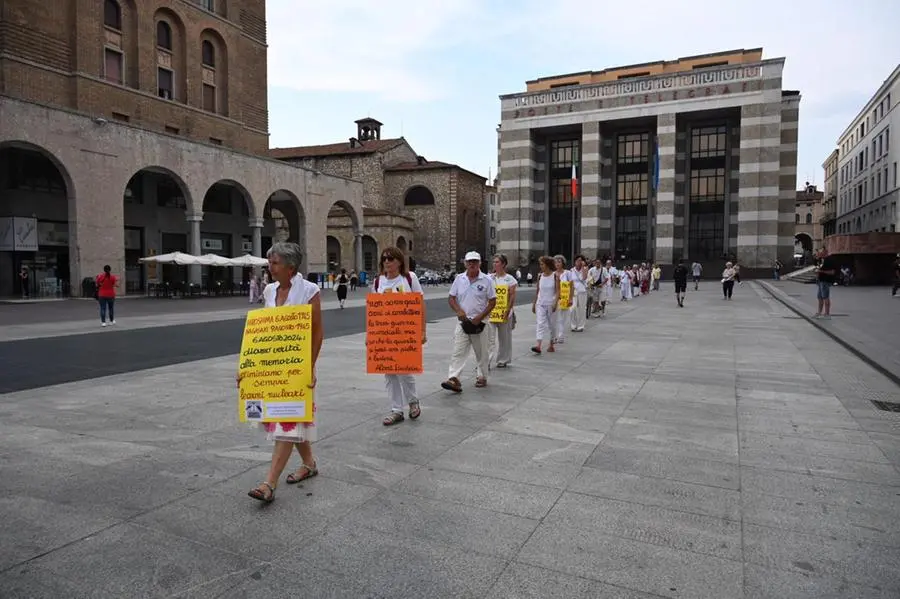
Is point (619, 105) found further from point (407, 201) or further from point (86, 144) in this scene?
point (86, 144)

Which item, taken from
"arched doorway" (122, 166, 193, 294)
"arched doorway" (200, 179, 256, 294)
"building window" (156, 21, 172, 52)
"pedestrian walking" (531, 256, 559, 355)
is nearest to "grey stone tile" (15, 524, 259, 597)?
"pedestrian walking" (531, 256, 559, 355)

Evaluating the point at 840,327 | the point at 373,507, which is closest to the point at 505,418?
the point at 373,507

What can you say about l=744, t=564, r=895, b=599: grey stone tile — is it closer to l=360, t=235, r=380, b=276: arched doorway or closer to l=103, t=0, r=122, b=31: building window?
l=103, t=0, r=122, b=31: building window

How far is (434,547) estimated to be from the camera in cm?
340

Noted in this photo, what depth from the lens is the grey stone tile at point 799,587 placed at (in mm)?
2893

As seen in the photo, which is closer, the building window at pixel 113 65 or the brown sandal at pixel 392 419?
the brown sandal at pixel 392 419

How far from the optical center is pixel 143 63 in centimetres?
3316

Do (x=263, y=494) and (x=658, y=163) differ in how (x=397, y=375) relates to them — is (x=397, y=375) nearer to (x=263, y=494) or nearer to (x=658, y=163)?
(x=263, y=494)

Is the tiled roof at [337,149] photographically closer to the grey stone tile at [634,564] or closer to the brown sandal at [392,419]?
the brown sandal at [392,419]

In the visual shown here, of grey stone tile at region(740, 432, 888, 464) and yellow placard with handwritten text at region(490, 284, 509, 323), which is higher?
yellow placard with handwritten text at region(490, 284, 509, 323)

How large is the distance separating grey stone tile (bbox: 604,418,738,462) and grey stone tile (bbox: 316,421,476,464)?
1478 millimetres

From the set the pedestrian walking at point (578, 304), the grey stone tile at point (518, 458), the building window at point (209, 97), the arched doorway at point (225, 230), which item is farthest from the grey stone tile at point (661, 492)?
the building window at point (209, 97)

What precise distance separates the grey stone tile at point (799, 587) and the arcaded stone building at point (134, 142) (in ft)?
97.6

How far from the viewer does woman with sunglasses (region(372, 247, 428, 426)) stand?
6.14 metres
